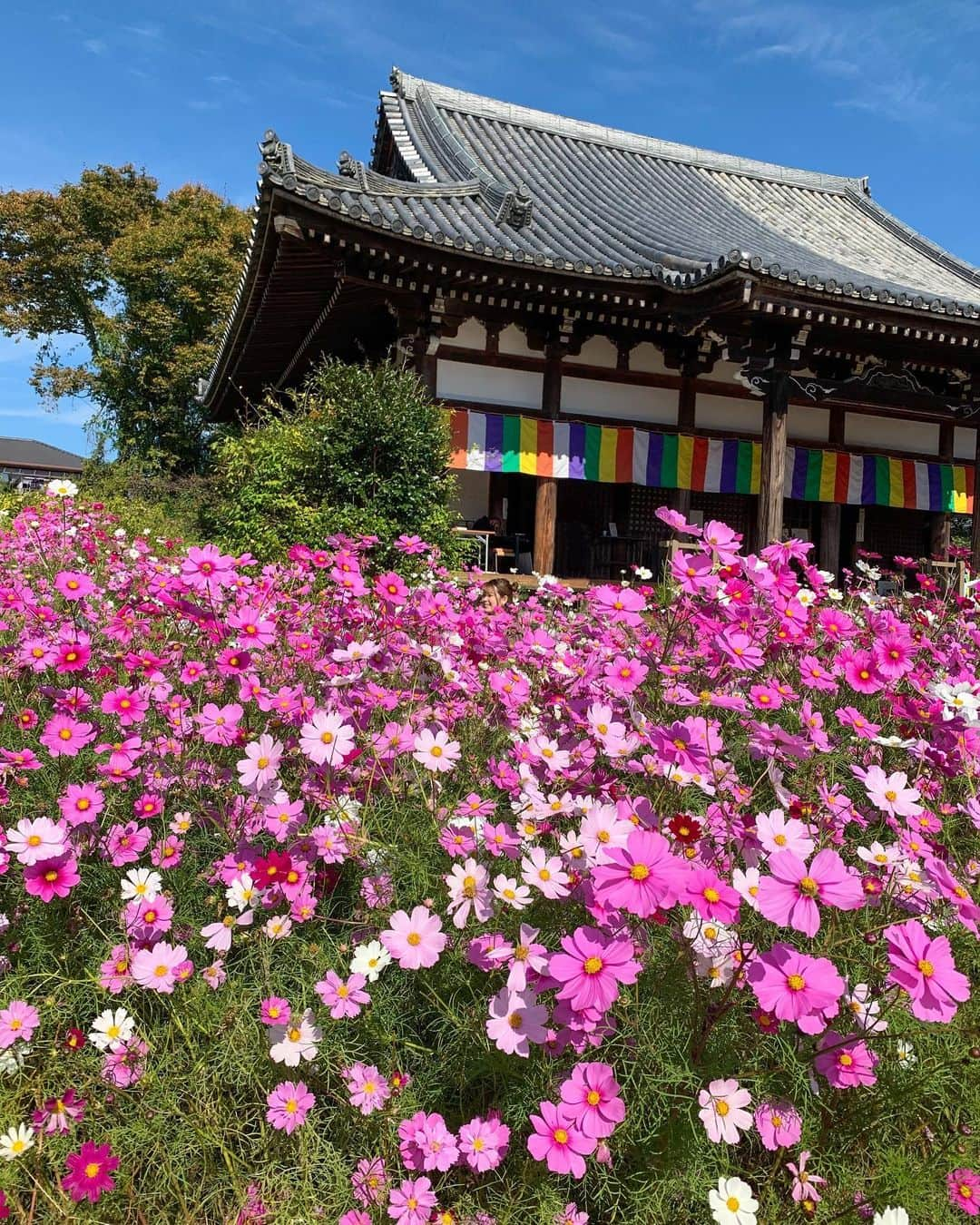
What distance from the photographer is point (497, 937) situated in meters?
1.13

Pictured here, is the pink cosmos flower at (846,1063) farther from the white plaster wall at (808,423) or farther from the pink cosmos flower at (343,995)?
the white plaster wall at (808,423)

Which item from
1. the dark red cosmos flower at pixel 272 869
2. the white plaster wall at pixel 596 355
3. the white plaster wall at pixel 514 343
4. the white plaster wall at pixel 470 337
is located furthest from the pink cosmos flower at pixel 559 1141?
the white plaster wall at pixel 596 355

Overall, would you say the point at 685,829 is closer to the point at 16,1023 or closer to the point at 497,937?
the point at 497,937

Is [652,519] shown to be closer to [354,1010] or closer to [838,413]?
[838,413]

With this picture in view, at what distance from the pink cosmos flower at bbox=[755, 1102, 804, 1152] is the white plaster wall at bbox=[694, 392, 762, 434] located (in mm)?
8869

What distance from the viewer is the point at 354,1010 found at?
3.82ft

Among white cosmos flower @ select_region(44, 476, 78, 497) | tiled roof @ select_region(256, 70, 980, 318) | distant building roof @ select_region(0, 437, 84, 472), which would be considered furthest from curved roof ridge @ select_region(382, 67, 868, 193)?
distant building roof @ select_region(0, 437, 84, 472)

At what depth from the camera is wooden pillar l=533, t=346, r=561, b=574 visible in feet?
26.9

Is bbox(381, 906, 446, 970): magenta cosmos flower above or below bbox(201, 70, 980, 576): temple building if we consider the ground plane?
below

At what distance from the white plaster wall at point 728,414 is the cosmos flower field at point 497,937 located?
799 centimetres

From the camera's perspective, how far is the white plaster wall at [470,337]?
8023 millimetres

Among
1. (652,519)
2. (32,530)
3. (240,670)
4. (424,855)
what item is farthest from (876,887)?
(652,519)

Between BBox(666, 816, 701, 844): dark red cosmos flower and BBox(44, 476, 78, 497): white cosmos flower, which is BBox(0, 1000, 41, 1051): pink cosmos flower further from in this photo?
BBox(44, 476, 78, 497): white cosmos flower

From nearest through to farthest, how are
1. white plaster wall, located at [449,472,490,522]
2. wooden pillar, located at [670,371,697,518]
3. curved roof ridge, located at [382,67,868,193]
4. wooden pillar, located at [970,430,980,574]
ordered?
wooden pillar, located at [970,430,980,574] → wooden pillar, located at [670,371,697,518] → white plaster wall, located at [449,472,490,522] → curved roof ridge, located at [382,67,868,193]
